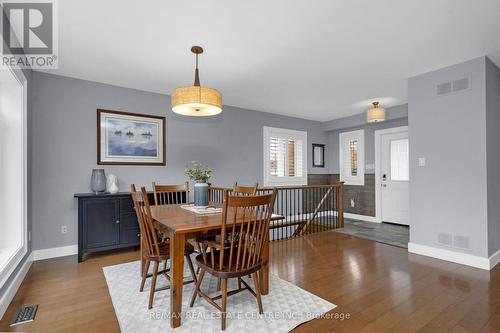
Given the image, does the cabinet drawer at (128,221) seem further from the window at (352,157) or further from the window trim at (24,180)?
the window at (352,157)

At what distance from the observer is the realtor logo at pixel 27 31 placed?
7.14 feet

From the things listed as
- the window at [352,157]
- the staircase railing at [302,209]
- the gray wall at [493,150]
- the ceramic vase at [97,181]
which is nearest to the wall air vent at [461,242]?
the gray wall at [493,150]

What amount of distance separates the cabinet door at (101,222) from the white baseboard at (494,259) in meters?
4.77

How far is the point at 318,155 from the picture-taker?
6969 mm

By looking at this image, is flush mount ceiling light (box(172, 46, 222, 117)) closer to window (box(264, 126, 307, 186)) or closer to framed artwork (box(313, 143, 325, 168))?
window (box(264, 126, 307, 186))

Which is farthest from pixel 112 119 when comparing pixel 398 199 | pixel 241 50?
pixel 398 199

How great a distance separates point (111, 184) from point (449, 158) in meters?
4.66

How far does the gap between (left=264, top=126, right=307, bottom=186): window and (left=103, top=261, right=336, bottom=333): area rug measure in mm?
3481

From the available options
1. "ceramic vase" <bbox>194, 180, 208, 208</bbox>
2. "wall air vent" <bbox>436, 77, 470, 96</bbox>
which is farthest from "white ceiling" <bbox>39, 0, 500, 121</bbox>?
"ceramic vase" <bbox>194, 180, 208, 208</bbox>

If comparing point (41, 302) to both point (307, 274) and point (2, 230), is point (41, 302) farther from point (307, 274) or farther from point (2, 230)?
point (307, 274)

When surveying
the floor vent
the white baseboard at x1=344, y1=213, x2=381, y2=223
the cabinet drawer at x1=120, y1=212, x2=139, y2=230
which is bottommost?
the white baseboard at x1=344, y1=213, x2=381, y2=223

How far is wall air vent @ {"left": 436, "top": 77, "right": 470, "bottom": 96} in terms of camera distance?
10.5ft

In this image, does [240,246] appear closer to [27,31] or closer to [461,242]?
→ [27,31]

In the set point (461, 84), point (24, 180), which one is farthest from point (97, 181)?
point (461, 84)
